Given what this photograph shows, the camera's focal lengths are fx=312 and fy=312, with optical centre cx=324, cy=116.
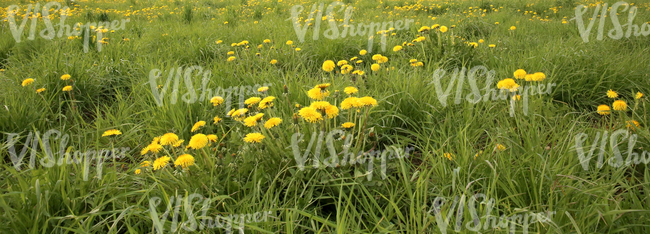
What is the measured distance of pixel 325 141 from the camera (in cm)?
147

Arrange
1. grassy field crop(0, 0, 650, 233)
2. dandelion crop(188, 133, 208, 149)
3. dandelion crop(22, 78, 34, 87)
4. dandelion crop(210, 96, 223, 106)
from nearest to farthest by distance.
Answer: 1. grassy field crop(0, 0, 650, 233)
2. dandelion crop(188, 133, 208, 149)
3. dandelion crop(210, 96, 223, 106)
4. dandelion crop(22, 78, 34, 87)

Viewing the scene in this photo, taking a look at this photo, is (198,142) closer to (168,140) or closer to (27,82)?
(168,140)

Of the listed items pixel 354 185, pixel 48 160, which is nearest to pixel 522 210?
pixel 354 185

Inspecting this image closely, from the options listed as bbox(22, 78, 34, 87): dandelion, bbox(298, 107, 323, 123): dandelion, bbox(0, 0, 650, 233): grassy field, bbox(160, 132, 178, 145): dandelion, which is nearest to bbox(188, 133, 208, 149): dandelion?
bbox(0, 0, 650, 233): grassy field

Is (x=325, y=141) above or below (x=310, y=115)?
below

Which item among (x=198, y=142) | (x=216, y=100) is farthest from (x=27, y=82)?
(x=198, y=142)

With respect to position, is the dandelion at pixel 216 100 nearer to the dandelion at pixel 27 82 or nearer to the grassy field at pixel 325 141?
the grassy field at pixel 325 141

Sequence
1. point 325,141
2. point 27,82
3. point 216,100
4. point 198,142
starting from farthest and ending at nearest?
point 27,82, point 216,100, point 325,141, point 198,142

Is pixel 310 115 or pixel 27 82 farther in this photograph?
pixel 27 82

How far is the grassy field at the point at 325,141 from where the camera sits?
1.19 m

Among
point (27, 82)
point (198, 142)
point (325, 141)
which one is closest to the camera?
point (198, 142)

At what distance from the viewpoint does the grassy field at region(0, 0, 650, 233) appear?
1.19 meters

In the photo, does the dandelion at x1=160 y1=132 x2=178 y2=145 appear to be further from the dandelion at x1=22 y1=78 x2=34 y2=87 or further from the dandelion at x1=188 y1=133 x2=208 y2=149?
the dandelion at x1=22 y1=78 x2=34 y2=87

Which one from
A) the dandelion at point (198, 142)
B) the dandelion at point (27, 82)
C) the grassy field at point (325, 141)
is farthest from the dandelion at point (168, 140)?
the dandelion at point (27, 82)
